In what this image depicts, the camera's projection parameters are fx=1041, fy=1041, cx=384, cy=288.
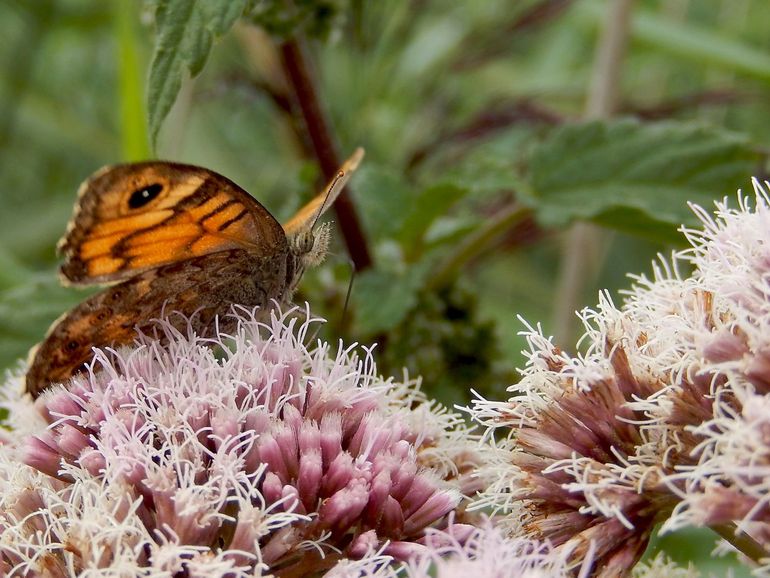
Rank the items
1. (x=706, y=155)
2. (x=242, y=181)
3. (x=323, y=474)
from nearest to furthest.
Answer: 1. (x=323, y=474)
2. (x=706, y=155)
3. (x=242, y=181)

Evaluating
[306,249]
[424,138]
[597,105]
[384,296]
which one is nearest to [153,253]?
[306,249]

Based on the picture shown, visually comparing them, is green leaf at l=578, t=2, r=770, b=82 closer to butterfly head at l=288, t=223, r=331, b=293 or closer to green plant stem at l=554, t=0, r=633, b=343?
green plant stem at l=554, t=0, r=633, b=343

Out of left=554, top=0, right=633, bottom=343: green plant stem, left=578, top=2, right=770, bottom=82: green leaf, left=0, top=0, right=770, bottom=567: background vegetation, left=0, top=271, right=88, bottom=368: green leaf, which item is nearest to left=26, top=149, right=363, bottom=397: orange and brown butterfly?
left=0, top=0, right=770, bottom=567: background vegetation

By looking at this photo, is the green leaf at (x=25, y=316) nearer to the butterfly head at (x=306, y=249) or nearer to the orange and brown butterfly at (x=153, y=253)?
the orange and brown butterfly at (x=153, y=253)

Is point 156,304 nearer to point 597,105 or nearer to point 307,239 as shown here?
point 307,239

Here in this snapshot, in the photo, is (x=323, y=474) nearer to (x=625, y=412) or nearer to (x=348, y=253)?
(x=625, y=412)

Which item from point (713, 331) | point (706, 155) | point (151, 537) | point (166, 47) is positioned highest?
point (166, 47)

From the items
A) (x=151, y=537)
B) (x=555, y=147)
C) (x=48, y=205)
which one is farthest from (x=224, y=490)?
(x=48, y=205)
